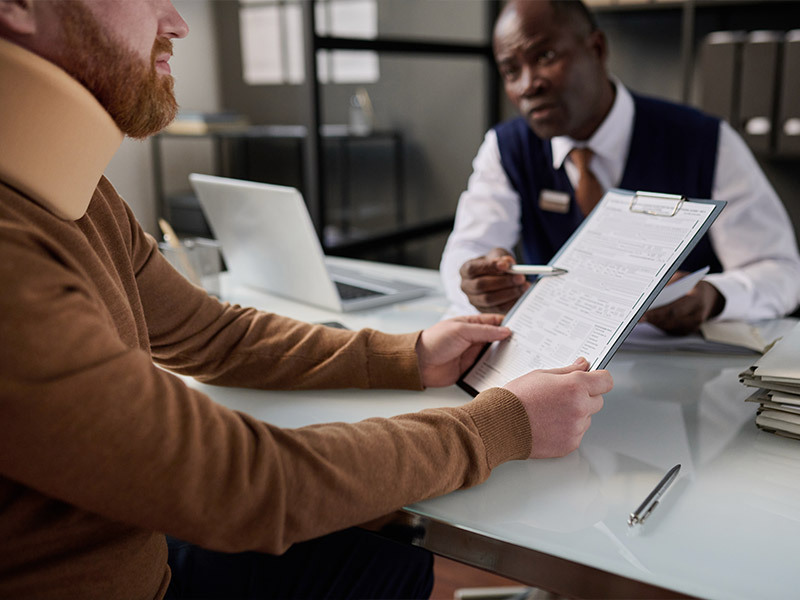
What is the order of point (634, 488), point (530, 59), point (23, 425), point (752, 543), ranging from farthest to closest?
1. point (530, 59)
2. point (634, 488)
3. point (752, 543)
4. point (23, 425)

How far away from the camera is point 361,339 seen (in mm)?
1114

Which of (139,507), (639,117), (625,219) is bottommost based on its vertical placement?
(139,507)

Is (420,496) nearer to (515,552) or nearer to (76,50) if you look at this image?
(515,552)

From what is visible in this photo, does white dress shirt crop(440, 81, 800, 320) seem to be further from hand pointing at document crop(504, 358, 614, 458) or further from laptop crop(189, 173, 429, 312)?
hand pointing at document crop(504, 358, 614, 458)

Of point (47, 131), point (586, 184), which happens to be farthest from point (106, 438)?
point (586, 184)

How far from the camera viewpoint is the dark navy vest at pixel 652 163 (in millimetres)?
1784

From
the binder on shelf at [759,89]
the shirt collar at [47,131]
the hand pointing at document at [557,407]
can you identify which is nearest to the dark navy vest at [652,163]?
the binder on shelf at [759,89]

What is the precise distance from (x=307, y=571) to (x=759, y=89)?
2270mm

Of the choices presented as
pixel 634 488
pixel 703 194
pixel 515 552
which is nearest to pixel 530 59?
pixel 703 194

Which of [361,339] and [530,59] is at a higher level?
[530,59]

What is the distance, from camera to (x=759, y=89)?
2494 mm

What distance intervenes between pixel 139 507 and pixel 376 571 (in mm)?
543

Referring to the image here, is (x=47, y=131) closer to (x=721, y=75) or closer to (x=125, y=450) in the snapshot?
(x=125, y=450)

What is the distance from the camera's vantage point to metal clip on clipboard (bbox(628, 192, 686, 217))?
993 mm
